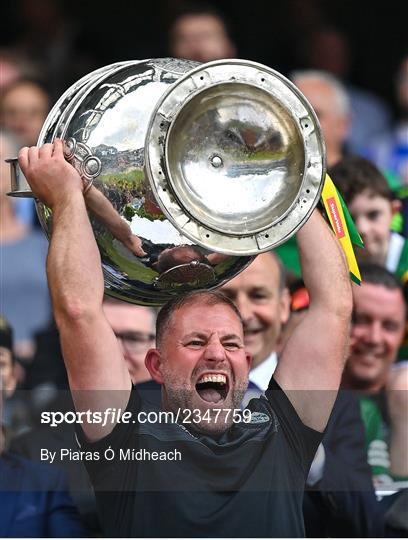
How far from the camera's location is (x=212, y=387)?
3482 millimetres

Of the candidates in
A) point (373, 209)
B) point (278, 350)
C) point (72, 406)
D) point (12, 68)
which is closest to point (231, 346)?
point (72, 406)

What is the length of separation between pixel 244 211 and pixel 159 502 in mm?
676

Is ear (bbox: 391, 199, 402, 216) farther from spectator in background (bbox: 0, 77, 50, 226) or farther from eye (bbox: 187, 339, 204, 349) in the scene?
eye (bbox: 187, 339, 204, 349)

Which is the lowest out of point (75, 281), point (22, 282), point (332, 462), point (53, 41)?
point (332, 462)

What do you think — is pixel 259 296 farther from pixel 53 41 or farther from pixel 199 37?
pixel 53 41

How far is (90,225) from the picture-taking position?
3.39m

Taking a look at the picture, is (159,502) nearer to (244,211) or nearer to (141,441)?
(141,441)

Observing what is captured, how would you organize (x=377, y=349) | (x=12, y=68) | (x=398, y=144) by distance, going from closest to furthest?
(x=377, y=349), (x=12, y=68), (x=398, y=144)

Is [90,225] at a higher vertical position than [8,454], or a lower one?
higher

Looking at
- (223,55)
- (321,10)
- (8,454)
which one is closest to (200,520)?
(8,454)

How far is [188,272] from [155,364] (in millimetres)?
261

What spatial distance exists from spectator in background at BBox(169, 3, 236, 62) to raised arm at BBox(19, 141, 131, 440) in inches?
125

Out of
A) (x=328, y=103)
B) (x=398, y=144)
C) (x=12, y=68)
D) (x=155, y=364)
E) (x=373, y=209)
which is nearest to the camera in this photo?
(x=155, y=364)

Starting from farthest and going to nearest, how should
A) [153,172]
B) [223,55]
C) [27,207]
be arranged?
[223,55] < [27,207] < [153,172]
